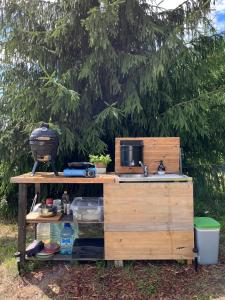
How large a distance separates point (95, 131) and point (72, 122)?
393mm

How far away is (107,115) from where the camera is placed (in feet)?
12.9

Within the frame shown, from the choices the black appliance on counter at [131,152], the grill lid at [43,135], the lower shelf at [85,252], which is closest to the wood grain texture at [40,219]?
the lower shelf at [85,252]

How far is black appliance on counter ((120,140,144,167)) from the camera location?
3395 mm

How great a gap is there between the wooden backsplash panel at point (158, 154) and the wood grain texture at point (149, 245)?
753mm

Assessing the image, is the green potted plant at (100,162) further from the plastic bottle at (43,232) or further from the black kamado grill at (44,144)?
the plastic bottle at (43,232)

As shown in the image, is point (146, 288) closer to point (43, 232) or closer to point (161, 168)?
point (161, 168)

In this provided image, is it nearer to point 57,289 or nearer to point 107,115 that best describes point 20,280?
point 57,289

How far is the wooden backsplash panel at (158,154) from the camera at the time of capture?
11.3 ft

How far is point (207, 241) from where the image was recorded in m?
3.01

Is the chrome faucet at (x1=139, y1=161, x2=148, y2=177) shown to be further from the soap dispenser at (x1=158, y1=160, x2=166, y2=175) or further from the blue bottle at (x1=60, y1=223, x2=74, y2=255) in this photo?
the blue bottle at (x1=60, y1=223, x2=74, y2=255)

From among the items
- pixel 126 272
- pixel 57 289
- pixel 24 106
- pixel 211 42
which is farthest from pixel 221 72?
pixel 57 289

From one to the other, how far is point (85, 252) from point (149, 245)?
0.70 metres

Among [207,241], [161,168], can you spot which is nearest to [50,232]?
[161,168]

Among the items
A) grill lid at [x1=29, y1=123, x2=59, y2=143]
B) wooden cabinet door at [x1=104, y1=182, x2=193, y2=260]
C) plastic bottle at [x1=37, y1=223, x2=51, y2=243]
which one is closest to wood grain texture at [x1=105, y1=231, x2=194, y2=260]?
wooden cabinet door at [x1=104, y1=182, x2=193, y2=260]
